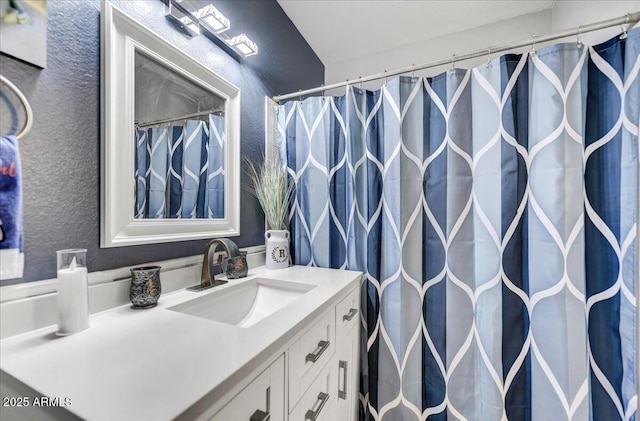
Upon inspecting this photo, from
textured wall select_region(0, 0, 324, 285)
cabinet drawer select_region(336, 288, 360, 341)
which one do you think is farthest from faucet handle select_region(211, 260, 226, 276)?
cabinet drawer select_region(336, 288, 360, 341)

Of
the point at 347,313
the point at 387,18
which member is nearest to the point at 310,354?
the point at 347,313

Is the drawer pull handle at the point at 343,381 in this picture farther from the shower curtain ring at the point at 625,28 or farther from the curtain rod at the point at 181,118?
the shower curtain ring at the point at 625,28

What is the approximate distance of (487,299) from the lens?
1104 millimetres

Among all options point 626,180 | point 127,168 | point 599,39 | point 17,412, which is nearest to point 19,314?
point 17,412

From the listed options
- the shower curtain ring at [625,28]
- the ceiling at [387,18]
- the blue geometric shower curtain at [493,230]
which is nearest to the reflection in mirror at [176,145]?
the blue geometric shower curtain at [493,230]

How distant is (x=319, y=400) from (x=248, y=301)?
1.54 ft

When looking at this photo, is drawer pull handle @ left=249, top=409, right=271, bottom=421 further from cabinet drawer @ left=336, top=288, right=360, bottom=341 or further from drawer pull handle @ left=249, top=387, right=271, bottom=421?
cabinet drawer @ left=336, top=288, right=360, bottom=341

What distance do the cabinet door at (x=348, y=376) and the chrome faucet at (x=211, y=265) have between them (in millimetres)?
559

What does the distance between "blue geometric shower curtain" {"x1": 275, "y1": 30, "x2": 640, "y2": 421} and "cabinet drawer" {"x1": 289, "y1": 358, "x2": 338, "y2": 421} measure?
418 mm

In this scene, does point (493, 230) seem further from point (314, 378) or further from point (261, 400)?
point (261, 400)

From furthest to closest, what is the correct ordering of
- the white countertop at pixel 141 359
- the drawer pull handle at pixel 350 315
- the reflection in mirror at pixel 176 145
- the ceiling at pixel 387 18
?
the ceiling at pixel 387 18
the drawer pull handle at pixel 350 315
the reflection in mirror at pixel 176 145
the white countertop at pixel 141 359

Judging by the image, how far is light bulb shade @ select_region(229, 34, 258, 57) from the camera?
1188mm

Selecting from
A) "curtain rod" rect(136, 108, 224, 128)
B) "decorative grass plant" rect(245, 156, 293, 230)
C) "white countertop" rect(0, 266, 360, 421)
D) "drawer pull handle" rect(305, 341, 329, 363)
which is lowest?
"drawer pull handle" rect(305, 341, 329, 363)

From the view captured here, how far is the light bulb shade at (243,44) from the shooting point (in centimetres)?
119
